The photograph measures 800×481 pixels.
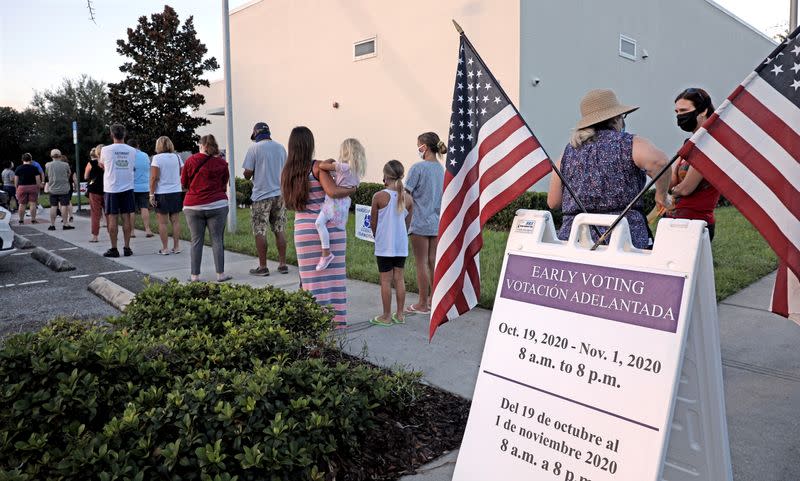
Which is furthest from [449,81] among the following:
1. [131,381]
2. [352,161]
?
[131,381]

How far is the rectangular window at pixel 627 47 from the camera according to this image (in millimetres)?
14278

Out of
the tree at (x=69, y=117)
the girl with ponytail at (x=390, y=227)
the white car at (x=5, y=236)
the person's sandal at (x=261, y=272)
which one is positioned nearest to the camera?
the girl with ponytail at (x=390, y=227)

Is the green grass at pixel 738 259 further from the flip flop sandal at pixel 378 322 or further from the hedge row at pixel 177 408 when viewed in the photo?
the hedge row at pixel 177 408

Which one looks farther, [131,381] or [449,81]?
[449,81]

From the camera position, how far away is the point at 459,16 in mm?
12742

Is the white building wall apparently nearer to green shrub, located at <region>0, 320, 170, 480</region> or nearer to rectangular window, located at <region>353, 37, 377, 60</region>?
rectangular window, located at <region>353, 37, 377, 60</region>

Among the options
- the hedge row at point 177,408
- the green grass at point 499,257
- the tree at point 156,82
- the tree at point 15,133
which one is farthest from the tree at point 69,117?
the hedge row at point 177,408

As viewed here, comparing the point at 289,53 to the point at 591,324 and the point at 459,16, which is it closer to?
the point at 459,16

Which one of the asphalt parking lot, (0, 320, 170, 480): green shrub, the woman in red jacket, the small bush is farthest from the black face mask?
the woman in red jacket

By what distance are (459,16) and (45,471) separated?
12.0 meters

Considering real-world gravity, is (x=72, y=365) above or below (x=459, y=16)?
below

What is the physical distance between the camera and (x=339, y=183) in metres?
5.29

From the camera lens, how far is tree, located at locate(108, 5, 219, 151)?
77.4 ft

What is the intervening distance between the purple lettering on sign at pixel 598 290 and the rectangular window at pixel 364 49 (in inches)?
526
